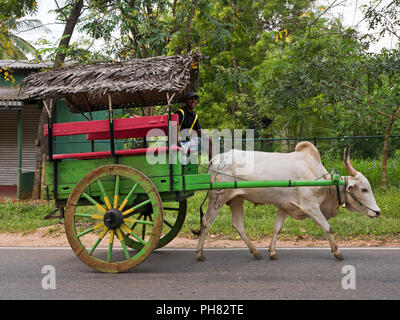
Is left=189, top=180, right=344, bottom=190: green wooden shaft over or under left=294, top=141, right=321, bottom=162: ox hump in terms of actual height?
under

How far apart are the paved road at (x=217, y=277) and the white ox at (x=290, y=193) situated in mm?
394

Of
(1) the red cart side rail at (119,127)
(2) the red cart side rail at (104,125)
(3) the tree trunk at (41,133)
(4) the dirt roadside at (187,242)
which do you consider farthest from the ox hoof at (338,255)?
(3) the tree trunk at (41,133)

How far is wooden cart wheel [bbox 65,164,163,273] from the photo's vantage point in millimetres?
5102

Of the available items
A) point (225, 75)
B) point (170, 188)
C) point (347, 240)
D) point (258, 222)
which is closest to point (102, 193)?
point (170, 188)

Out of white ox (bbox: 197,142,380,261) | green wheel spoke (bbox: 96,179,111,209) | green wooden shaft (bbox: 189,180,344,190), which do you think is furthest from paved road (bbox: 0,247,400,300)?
green wooden shaft (bbox: 189,180,344,190)

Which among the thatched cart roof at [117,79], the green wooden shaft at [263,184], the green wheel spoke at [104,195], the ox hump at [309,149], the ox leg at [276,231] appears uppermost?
the thatched cart roof at [117,79]

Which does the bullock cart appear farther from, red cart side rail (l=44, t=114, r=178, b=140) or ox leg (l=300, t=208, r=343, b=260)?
ox leg (l=300, t=208, r=343, b=260)

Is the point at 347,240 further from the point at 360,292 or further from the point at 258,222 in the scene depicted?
the point at 360,292

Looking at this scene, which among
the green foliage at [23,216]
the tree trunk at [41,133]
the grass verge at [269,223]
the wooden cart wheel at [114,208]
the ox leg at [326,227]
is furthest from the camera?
the tree trunk at [41,133]

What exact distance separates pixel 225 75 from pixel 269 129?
669cm

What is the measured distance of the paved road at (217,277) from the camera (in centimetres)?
434

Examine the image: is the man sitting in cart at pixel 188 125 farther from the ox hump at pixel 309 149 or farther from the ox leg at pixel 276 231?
the ox leg at pixel 276 231

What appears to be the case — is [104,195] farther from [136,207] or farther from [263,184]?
[263,184]

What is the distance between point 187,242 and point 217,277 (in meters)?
2.49
